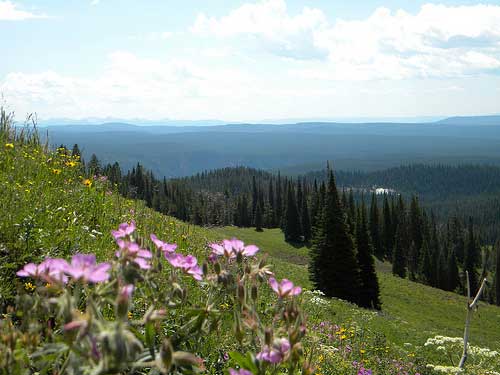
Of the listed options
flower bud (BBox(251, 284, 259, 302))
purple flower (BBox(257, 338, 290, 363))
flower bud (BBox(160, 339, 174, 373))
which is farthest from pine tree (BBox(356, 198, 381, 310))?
flower bud (BBox(160, 339, 174, 373))

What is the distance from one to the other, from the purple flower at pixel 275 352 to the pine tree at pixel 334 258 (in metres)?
29.6

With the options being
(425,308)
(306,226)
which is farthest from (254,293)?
(306,226)

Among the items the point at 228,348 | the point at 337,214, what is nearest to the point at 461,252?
the point at 337,214

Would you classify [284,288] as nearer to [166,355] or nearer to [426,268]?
[166,355]

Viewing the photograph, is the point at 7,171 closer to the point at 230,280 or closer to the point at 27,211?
the point at 27,211

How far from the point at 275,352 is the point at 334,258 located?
101 ft

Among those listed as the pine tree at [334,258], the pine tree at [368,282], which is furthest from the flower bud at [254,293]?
the pine tree at [368,282]

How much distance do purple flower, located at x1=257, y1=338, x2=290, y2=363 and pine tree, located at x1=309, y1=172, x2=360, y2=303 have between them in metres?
29.6

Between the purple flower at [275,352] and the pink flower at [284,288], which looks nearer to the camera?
the purple flower at [275,352]

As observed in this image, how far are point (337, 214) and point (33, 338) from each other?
31.3 m

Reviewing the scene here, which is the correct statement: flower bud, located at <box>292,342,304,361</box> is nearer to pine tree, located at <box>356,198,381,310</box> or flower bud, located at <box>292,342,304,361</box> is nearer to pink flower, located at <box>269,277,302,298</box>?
pink flower, located at <box>269,277,302,298</box>

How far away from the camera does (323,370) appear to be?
518 cm

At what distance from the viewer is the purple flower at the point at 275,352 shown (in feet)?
4.98

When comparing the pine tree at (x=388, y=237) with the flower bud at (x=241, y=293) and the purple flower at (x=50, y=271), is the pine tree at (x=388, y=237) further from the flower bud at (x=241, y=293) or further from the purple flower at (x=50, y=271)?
the purple flower at (x=50, y=271)
